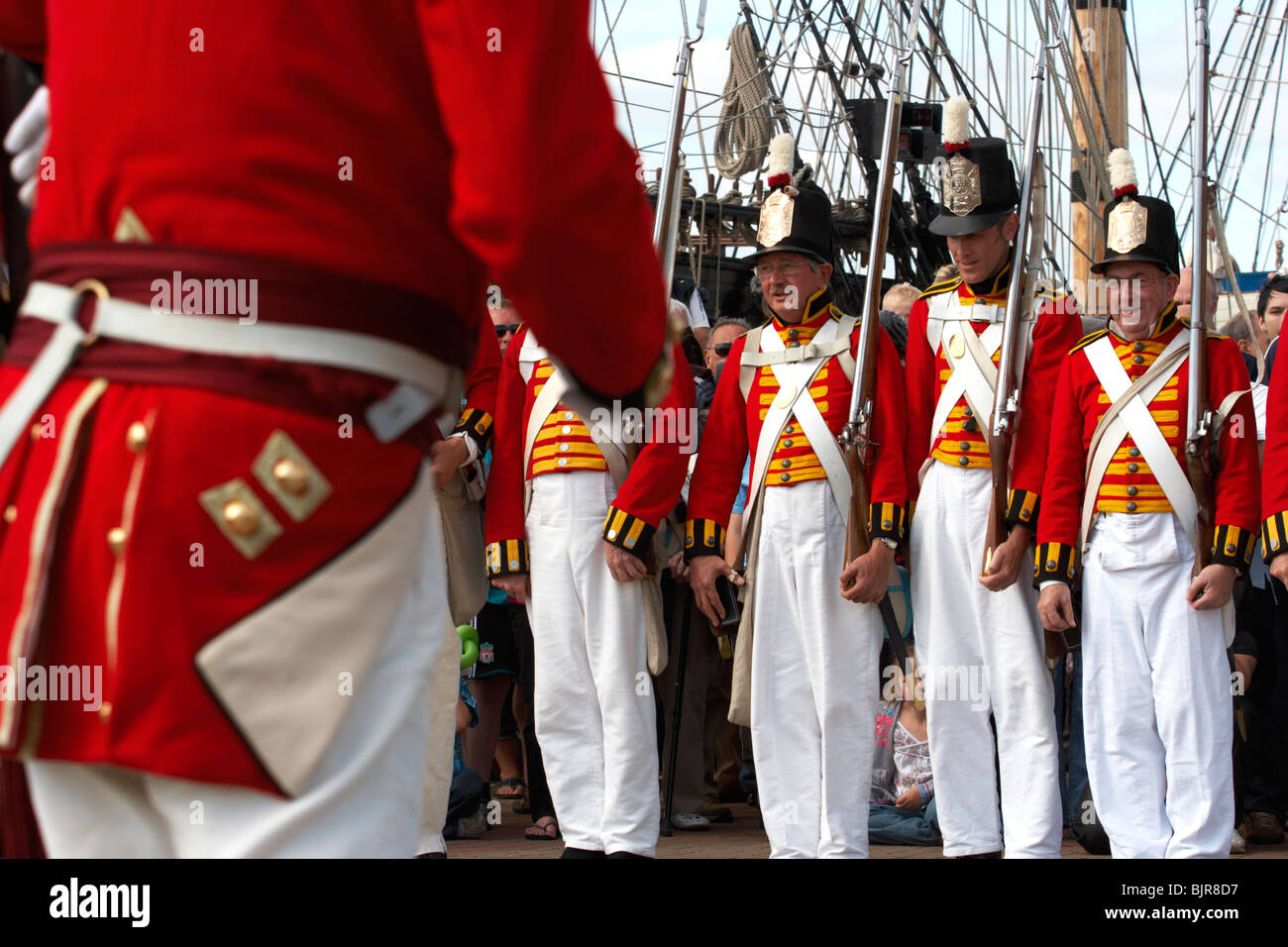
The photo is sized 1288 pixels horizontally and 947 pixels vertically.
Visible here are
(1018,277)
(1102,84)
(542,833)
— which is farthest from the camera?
(1102,84)

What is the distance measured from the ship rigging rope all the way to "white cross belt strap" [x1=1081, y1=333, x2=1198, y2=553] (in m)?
6.59

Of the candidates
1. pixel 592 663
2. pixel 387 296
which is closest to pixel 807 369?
pixel 592 663

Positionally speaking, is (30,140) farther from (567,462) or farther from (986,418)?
(986,418)

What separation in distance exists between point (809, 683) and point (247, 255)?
393 centimetres

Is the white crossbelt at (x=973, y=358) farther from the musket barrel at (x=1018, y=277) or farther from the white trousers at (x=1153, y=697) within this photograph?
the white trousers at (x=1153, y=697)

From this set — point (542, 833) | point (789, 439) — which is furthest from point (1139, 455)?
point (542, 833)

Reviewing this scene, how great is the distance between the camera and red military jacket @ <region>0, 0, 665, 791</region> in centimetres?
143

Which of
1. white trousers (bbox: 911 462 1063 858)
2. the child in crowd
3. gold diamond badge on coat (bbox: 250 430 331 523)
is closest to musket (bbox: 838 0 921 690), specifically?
white trousers (bbox: 911 462 1063 858)

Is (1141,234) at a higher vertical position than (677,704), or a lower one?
higher

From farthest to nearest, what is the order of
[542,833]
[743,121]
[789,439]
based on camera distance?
[743,121] < [542,833] < [789,439]

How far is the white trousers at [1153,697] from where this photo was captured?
15.2 ft

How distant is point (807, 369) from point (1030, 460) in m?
0.78

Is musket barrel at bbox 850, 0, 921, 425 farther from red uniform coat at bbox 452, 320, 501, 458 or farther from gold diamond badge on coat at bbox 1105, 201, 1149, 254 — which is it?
red uniform coat at bbox 452, 320, 501, 458

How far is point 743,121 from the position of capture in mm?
11805
